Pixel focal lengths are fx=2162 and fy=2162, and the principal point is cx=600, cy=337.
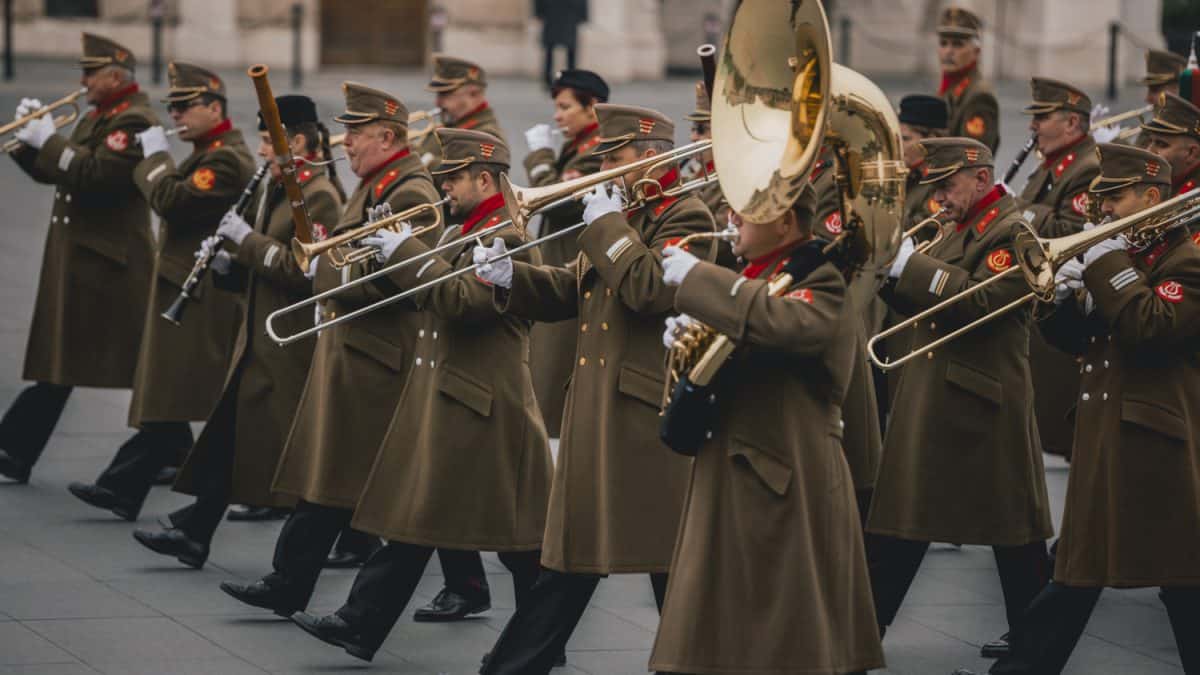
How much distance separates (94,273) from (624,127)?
4152 millimetres

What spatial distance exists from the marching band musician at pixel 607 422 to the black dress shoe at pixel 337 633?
0.74m

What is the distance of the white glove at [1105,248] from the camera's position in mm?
7012

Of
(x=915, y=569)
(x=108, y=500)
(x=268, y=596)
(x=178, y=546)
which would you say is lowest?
(x=108, y=500)

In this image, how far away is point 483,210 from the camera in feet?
24.4

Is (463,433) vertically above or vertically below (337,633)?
above

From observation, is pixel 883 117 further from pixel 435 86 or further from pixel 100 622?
pixel 435 86

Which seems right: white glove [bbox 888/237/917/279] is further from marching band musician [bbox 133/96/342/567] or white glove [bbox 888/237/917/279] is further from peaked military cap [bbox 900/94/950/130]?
marching band musician [bbox 133/96/342/567]

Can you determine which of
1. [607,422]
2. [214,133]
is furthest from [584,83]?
[607,422]

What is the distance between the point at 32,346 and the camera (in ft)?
33.8

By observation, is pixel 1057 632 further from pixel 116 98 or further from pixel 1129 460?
pixel 116 98

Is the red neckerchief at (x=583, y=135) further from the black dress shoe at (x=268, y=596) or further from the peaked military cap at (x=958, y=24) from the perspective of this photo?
the black dress shoe at (x=268, y=596)

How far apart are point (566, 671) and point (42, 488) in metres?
3.67

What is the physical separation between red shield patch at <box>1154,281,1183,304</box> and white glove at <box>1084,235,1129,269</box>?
19cm

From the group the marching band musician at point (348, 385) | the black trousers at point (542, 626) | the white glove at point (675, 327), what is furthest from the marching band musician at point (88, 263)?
the white glove at point (675, 327)
